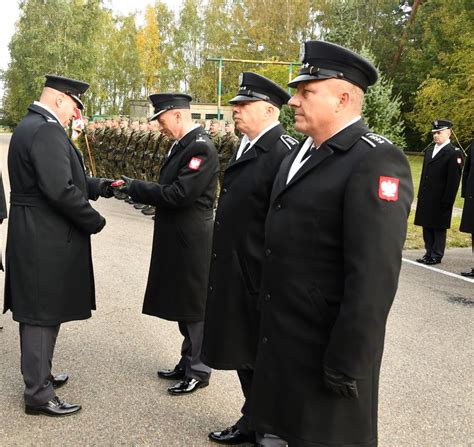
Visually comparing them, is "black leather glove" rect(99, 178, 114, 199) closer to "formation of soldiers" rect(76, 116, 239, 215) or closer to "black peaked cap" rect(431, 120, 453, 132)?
"black peaked cap" rect(431, 120, 453, 132)

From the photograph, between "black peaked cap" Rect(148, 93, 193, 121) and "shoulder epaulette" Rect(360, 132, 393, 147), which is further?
"black peaked cap" Rect(148, 93, 193, 121)

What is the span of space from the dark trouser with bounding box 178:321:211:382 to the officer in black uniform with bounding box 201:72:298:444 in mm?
718

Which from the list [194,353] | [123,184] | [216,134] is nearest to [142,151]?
[216,134]

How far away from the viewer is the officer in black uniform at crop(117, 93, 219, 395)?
150 inches

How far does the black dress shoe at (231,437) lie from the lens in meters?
3.29

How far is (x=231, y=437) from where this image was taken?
3293mm

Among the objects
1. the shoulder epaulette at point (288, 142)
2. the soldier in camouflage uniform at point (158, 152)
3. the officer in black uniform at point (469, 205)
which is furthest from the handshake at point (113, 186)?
the soldier in camouflage uniform at point (158, 152)

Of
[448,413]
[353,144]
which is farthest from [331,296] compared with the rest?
[448,413]

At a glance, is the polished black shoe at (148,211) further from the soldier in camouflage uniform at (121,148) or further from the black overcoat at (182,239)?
the black overcoat at (182,239)

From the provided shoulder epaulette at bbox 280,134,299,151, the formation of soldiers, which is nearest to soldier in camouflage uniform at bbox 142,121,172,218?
the formation of soldiers

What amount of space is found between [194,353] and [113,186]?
1.29 metres

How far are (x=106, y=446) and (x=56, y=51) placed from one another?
44.3 m

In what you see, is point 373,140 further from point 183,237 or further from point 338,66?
point 183,237

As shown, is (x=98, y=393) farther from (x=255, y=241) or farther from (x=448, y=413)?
(x=448, y=413)
